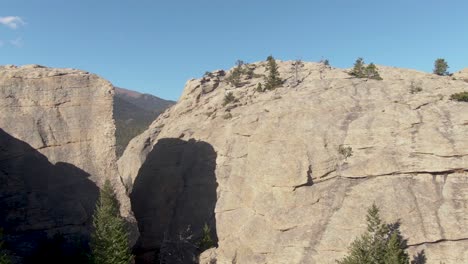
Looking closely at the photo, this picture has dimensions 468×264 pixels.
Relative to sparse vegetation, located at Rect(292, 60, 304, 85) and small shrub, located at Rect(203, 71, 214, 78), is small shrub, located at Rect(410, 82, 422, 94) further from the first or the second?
small shrub, located at Rect(203, 71, 214, 78)

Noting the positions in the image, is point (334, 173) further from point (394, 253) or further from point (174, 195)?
point (174, 195)

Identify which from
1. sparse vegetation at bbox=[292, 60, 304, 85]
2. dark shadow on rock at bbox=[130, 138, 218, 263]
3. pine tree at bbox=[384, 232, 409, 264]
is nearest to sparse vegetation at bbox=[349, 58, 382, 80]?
sparse vegetation at bbox=[292, 60, 304, 85]

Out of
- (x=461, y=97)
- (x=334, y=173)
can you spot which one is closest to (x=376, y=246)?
(x=334, y=173)

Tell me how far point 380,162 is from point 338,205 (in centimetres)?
719

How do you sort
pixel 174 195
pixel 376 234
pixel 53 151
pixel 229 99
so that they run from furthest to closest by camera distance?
pixel 229 99, pixel 174 195, pixel 53 151, pixel 376 234

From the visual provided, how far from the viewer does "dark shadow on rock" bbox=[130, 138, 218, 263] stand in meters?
59.0

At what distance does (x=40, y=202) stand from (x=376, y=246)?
131ft

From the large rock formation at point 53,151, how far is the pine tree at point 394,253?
1247 inches

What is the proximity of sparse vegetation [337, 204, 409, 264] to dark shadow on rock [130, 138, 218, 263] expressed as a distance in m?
23.2

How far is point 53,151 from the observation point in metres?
50.3

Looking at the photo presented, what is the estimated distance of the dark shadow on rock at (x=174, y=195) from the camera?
5901cm

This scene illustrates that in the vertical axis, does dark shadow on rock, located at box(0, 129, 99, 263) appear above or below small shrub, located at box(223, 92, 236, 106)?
below

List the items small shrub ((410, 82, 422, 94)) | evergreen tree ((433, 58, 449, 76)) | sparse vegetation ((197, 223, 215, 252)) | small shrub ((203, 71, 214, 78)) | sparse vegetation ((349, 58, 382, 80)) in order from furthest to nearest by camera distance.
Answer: small shrub ((203, 71, 214, 78)) < evergreen tree ((433, 58, 449, 76)) < sparse vegetation ((349, 58, 382, 80)) < small shrub ((410, 82, 422, 94)) < sparse vegetation ((197, 223, 215, 252))

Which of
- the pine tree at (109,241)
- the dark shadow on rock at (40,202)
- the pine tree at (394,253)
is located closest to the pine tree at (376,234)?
the pine tree at (394,253)
